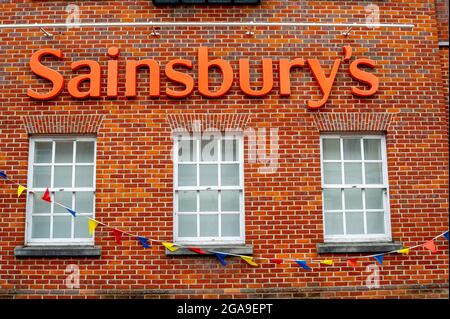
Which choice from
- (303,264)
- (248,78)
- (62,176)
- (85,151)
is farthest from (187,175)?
(303,264)

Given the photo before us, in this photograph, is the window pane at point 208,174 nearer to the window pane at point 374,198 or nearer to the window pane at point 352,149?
the window pane at point 352,149

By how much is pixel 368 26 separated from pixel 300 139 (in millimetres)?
2179

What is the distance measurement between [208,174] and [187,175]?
1.06ft

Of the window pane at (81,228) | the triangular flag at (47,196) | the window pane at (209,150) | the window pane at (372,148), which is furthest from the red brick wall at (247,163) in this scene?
the triangular flag at (47,196)

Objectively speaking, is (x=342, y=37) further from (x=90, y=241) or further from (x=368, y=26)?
(x=90, y=241)

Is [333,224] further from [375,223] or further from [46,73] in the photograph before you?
[46,73]

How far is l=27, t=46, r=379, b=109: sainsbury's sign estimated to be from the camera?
31.1 feet

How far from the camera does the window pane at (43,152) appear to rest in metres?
9.52

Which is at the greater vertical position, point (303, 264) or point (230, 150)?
point (230, 150)

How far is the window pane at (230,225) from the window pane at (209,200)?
21cm

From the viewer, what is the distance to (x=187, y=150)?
9.53m

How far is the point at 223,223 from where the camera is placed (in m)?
9.40

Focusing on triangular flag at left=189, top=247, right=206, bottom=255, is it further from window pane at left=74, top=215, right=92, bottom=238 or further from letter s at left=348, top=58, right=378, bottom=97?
letter s at left=348, top=58, right=378, bottom=97
